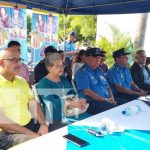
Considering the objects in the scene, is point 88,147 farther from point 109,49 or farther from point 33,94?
point 109,49

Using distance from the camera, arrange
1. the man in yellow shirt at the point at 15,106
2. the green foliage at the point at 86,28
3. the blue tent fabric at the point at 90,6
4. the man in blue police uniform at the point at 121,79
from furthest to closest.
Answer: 1. the green foliage at the point at 86,28
2. the blue tent fabric at the point at 90,6
3. the man in blue police uniform at the point at 121,79
4. the man in yellow shirt at the point at 15,106

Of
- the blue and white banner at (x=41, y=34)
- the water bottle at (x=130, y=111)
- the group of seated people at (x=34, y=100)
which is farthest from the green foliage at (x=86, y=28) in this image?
the water bottle at (x=130, y=111)

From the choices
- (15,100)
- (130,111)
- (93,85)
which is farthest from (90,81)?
(15,100)

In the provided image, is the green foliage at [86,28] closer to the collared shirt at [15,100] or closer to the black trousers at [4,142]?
the collared shirt at [15,100]

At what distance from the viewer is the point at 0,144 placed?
89.4 inches

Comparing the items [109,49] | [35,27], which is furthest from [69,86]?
[109,49]

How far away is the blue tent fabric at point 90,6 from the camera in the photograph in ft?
18.2

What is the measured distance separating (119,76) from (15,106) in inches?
99.8

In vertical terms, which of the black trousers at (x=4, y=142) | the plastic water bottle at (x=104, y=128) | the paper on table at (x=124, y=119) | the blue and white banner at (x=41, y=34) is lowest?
the black trousers at (x=4, y=142)

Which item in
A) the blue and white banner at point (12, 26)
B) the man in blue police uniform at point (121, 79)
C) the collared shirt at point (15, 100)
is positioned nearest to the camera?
the collared shirt at point (15, 100)

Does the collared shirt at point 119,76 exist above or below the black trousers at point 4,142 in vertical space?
above

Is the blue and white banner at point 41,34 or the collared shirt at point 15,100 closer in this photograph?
the collared shirt at point 15,100

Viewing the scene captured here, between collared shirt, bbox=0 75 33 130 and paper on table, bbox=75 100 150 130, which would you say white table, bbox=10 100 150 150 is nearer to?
paper on table, bbox=75 100 150 130

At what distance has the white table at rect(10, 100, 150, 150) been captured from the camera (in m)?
1.80
